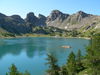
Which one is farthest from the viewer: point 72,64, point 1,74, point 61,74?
point 1,74

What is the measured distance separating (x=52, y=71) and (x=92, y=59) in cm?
2325

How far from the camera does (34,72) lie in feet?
305

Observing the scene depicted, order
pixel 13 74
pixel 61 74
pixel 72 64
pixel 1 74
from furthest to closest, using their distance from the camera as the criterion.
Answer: pixel 1 74 < pixel 61 74 < pixel 72 64 < pixel 13 74

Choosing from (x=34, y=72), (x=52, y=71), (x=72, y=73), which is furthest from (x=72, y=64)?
(x=34, y=72)

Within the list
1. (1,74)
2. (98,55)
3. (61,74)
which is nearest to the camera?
(98,55)

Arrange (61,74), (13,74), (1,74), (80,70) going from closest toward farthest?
(13,74), (61,74), (80,70), (1,74)

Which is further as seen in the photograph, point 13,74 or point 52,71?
point 52,71

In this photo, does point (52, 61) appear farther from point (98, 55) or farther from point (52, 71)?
point (98, 55)

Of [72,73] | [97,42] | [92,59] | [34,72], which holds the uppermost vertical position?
[97,42]

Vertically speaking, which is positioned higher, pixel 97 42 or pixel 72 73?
pixel 97 42

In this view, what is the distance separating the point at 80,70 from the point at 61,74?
10.3m

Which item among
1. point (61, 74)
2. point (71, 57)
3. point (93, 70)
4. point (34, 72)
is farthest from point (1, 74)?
point (93, 70)

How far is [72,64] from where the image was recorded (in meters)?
62.1

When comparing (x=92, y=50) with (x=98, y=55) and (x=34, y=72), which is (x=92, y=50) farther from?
(x=34, y=72)
